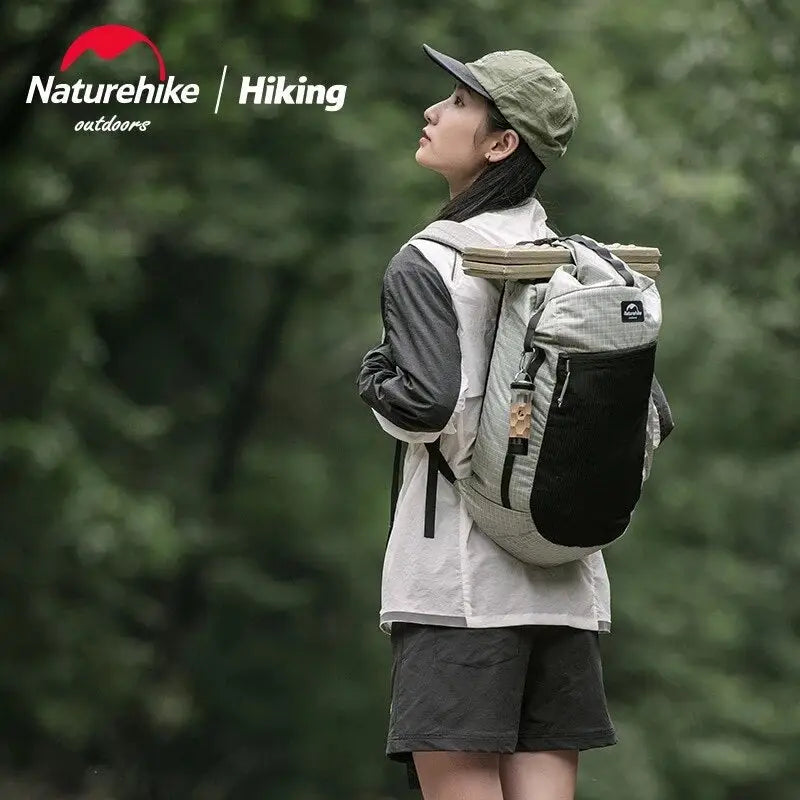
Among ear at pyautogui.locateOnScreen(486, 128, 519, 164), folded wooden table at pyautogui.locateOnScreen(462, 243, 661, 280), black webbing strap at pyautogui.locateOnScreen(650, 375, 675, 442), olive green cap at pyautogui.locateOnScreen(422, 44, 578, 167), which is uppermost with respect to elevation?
olive green cap at pyautogui.locateOnScreen(422, 44, 578, 167)

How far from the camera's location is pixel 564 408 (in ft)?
5.65

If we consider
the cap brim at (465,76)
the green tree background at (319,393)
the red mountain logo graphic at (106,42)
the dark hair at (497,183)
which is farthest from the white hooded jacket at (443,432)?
the red mountain logo graphic at (106,42)

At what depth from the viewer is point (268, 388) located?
367 inches

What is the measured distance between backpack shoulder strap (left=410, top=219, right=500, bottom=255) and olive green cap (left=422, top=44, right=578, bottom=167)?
0.15 meters

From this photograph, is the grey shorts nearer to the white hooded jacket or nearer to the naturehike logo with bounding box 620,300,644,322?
the white hooded jacket

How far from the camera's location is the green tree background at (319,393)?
753cm

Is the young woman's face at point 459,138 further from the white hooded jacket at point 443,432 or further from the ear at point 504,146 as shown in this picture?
the white hooded jacket at point 443,432

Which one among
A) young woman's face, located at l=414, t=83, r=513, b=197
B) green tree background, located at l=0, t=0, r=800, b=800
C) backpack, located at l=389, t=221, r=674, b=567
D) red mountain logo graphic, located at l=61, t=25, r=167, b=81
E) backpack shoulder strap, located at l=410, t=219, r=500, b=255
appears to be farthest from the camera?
green tree background, located at l=0, t=0, r=800, b=800

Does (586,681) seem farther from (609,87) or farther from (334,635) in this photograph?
(334,635)

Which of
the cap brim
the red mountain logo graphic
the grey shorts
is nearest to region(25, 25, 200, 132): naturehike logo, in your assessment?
the red mountain logo graphic

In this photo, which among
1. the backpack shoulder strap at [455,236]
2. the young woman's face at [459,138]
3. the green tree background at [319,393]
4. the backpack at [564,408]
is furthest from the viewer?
the green tree background at [319,393]

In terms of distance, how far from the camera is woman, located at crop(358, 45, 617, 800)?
1790 millimetres

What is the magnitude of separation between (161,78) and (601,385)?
6.36 m

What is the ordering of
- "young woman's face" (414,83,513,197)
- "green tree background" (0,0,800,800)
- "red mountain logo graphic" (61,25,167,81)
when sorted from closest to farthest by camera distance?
"young woman's face" (414,83,513,197)
"red mountain logo graphic" (61,25,167,81)
"green tree background" (0,0,800,800)
